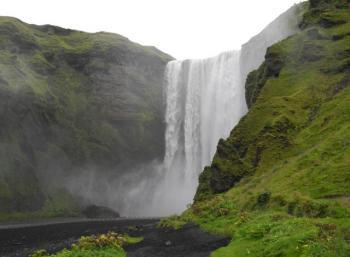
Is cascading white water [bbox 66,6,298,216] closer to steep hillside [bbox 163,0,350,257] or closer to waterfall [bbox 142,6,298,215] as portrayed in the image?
waterfall [bbox 142,6,298,215]

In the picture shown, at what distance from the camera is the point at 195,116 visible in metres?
120

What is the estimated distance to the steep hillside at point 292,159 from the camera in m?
26.9

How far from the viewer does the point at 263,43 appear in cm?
10694

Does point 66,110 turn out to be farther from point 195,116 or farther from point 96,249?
point 96,249

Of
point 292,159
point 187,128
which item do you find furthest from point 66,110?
point 292,159

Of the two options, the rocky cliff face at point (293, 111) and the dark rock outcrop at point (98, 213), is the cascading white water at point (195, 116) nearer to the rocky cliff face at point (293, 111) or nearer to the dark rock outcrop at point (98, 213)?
the dark rock outcrop at point (98, 213)

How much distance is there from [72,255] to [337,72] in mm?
44411

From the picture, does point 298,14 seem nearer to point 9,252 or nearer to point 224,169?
point 224,169

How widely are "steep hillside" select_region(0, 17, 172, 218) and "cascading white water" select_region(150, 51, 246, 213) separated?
19.7ft

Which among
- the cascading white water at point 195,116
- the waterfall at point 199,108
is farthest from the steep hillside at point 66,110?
the waterfall at point 199,108

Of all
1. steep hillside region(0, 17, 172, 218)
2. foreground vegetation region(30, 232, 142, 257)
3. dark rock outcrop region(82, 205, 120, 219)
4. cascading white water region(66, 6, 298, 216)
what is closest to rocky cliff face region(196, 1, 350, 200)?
foreground vegetation region(30, 232, 142, 257)

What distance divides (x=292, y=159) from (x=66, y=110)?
3391 inches

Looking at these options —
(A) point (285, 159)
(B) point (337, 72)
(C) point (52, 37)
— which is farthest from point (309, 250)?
(C) point (52, 37)

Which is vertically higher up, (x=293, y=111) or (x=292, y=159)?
(x=293, y=111)
